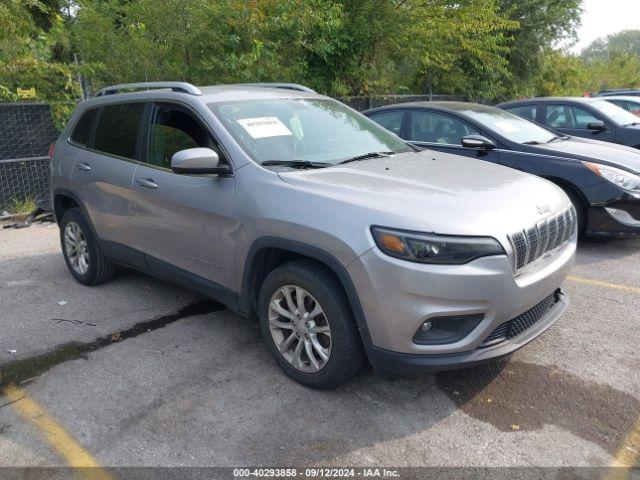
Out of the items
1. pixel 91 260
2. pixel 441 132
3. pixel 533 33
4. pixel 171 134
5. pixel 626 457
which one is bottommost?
pixel 626 457

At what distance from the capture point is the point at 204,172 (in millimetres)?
3602

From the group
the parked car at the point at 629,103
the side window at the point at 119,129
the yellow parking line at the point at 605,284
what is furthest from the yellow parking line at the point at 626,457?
the parked car at the point at 629,103

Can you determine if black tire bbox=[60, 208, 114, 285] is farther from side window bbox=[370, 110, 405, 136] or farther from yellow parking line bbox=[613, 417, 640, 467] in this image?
yellow parking line bbox=[613, 417, 640, 467]

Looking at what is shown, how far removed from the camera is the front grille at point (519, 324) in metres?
3.04

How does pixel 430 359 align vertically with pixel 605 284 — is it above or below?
above

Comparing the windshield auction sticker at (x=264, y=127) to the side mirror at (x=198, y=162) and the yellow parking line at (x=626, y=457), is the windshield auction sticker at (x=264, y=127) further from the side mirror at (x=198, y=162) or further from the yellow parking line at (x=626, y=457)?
the yellow parking line at (x=626, y=457)

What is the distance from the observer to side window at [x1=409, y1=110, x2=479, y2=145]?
691cm

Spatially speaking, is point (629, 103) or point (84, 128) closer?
point (84, 128)

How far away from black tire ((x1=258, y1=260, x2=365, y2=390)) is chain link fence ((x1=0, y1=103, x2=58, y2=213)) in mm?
6721

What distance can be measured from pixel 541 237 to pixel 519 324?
515 mm

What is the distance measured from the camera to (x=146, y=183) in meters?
4.25

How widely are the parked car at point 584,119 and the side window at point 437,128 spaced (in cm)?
248

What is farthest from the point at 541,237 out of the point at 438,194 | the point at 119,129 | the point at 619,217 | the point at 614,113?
the point at 614,113

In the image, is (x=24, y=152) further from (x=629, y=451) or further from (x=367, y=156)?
(x=629, y=451)
